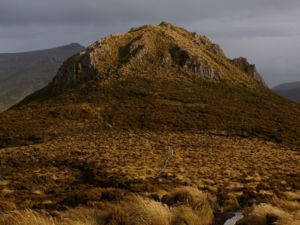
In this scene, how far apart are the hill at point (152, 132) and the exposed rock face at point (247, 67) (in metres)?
0.44

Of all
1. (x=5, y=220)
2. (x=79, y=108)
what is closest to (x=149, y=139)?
(x=79, y=108)

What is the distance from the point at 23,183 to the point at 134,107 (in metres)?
46.6

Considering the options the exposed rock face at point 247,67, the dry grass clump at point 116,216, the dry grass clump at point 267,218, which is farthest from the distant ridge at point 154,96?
the dry grass clump at point 267,218

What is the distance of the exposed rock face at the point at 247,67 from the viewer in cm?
11300

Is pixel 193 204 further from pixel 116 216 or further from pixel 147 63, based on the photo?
pixel 147 63

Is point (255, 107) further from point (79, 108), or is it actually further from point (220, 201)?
point (220, 201)

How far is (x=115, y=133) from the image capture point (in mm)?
68938

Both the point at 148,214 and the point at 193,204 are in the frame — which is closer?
the point at 148,214

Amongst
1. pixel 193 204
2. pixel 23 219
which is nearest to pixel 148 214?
pixel 23 219

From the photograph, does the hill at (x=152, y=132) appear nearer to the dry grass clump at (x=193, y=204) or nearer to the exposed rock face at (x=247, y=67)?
the dry grass clump at (x=193, y=204)

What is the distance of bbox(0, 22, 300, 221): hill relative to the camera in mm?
29747

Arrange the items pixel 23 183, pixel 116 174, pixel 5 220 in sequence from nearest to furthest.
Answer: pixel 5 220 → pixel 23 183 → pixel 116 174

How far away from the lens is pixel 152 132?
7044 cm

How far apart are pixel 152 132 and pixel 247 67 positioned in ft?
175
